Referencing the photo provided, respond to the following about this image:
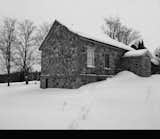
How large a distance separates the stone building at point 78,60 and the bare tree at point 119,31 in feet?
66.2

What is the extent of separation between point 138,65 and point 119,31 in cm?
2245

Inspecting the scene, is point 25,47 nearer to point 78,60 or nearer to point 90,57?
point 90,57

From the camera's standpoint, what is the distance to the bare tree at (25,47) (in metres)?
25.9

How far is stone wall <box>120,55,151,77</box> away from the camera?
1648 centimetres

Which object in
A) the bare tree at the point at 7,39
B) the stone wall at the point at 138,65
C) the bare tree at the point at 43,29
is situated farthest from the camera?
the bare tree at the point at 43,29

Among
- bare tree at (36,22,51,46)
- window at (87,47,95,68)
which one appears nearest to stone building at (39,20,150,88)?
window at (87,47,95,68)

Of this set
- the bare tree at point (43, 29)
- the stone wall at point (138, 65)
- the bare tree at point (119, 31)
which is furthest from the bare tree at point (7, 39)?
the bare tree at point (119, 31)

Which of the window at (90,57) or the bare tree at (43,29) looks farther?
the bare tree at (43,29)

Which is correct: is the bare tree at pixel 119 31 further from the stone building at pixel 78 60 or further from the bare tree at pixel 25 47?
the stone building at pixel 78 60

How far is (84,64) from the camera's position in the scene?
1391 cm

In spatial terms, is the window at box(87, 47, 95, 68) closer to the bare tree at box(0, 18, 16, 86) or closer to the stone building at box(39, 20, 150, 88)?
the stone building at box(39, 20, 150, 88)

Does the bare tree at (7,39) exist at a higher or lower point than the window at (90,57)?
higher

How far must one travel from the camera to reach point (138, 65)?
16.7 m
